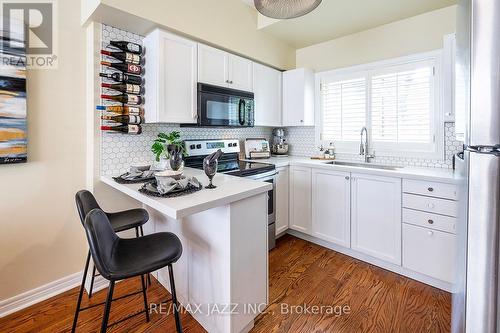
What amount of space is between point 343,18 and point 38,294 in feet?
12.4

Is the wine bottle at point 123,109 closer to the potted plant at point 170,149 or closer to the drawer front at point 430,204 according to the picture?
the potted plant at point 170,149

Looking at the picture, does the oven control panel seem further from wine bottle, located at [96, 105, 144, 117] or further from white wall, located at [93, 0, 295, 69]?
white wall, located at [93, 0, 295, 69]

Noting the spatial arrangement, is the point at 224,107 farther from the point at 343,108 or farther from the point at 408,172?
the point at 408,172

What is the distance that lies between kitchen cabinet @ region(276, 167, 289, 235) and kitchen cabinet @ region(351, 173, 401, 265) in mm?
770

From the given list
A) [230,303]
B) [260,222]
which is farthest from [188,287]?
[260,222]

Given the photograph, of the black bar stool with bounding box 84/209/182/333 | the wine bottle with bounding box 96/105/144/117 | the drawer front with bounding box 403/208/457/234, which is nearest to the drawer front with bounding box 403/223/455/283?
the drawer front with bounding box 403/208/457/234

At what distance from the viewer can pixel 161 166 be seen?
2195mm

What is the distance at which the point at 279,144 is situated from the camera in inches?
146

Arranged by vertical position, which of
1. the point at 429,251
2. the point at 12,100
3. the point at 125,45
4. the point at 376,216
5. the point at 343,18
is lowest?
the point at 429,251

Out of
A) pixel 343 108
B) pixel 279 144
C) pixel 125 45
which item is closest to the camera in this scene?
pixel 125 45

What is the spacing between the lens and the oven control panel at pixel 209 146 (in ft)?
8.67

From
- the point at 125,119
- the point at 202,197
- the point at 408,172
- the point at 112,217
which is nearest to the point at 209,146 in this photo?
the point at 125,119

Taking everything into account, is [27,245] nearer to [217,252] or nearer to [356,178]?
[217,252]

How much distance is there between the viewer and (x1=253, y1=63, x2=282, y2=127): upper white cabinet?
3.08 metres
